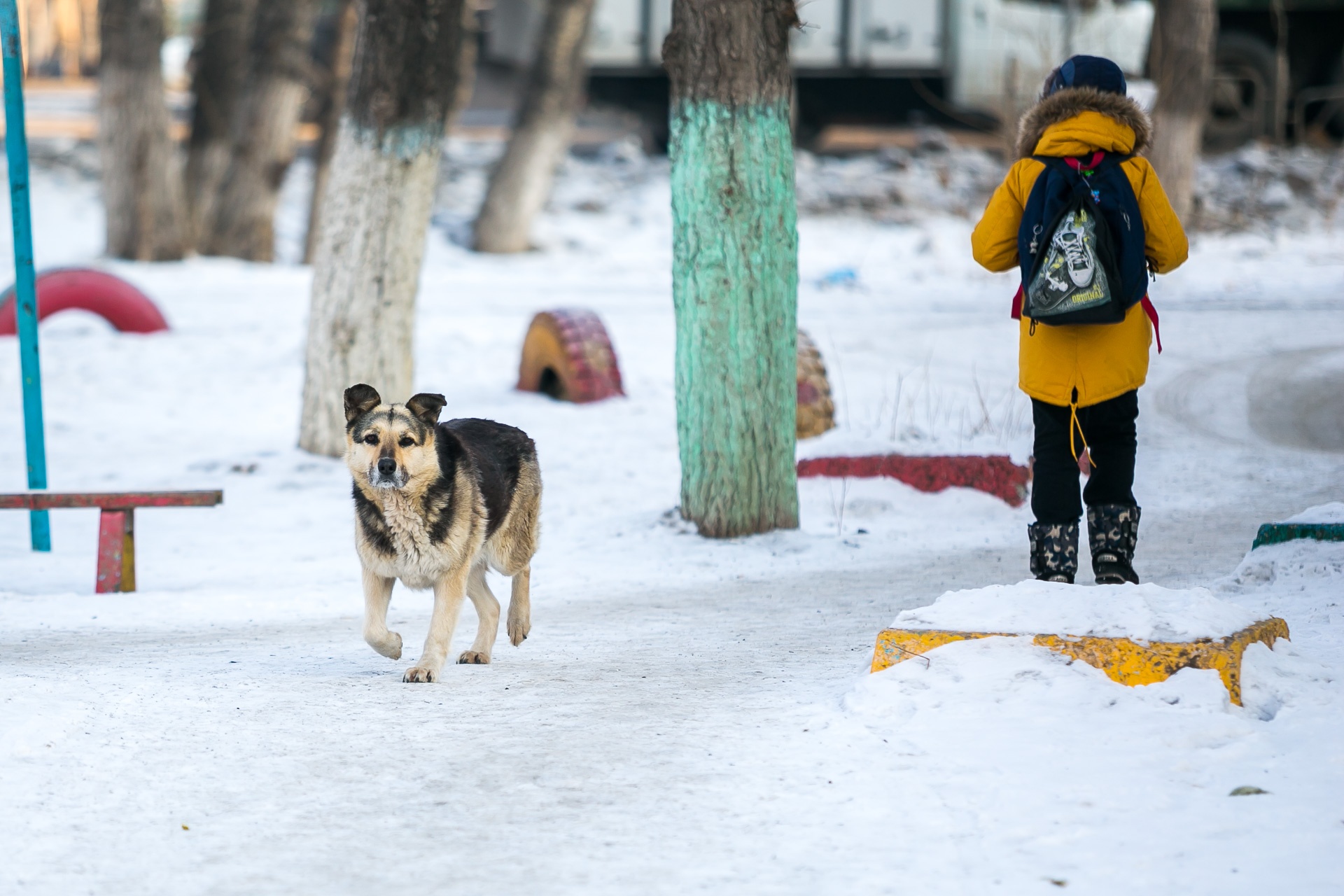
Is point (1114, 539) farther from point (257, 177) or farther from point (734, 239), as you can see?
point (257, 177)

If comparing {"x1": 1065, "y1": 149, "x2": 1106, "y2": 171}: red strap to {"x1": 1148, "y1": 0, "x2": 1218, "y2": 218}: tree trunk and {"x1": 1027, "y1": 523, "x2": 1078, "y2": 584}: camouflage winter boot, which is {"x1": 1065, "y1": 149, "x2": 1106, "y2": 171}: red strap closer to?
{"x1": 1027, "y1": 523, "x2": 1078, "y2": 584}: camouflage winter boot

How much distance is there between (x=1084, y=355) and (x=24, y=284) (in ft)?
17.6

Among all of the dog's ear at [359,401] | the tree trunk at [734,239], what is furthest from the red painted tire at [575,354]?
the dog's ear at [359,401]

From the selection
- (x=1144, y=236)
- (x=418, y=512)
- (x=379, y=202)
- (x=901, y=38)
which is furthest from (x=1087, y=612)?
(x=901, y=38)

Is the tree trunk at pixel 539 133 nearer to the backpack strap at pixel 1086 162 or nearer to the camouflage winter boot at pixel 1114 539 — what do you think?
the backpack strap at pixel 1086 162

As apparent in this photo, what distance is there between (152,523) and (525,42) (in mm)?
17346

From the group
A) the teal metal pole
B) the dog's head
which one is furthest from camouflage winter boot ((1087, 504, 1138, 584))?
the teal metal pole

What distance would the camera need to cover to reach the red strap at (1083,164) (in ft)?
16.8

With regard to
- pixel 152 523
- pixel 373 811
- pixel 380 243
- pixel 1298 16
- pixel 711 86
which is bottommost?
pixel 152 523

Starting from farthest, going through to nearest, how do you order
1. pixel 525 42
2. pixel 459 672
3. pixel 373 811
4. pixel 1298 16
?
pixel 525 42 < pixel 1298 16 < pixel 459 672 < pixel 373 811

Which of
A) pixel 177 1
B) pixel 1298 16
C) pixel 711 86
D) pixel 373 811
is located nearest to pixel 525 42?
pixel 177 1

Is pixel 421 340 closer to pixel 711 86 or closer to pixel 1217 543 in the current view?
pixel 711 86

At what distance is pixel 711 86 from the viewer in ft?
24.6

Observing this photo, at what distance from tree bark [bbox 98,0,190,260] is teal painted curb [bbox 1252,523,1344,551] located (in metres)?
13.9
